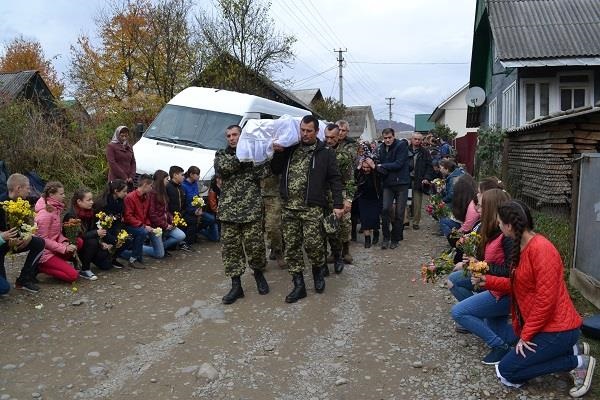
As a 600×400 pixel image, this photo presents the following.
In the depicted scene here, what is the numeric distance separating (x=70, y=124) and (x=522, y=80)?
1235 centimetres

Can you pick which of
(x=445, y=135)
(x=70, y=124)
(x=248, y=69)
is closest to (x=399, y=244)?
(x=70, y=124)

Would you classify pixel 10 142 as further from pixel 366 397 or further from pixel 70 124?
pixel 366 397

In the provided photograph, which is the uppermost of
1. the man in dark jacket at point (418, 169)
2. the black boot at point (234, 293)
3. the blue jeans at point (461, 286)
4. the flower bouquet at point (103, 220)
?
the man in dark jacket at point (418, 169)

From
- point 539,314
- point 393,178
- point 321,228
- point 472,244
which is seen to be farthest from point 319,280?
point 539,314

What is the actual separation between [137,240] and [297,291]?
276 cm

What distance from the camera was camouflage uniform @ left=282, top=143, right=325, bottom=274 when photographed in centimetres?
570

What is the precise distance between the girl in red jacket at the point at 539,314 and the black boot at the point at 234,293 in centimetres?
292

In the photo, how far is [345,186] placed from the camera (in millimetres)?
7289

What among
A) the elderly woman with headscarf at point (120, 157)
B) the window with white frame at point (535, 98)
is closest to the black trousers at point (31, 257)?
the elderly woman with headscarf at point (120, 157)

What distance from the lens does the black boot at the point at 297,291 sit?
18.7 feet

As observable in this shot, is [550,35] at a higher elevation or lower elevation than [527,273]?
higher

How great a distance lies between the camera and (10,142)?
1224 centimetres

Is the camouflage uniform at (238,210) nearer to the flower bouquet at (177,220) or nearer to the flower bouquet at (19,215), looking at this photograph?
the flower bouquet at (19,215)

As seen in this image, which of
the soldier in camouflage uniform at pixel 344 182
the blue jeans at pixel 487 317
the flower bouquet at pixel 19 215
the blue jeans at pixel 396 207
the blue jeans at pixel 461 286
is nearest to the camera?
the blue jeans at pixel 487 317
